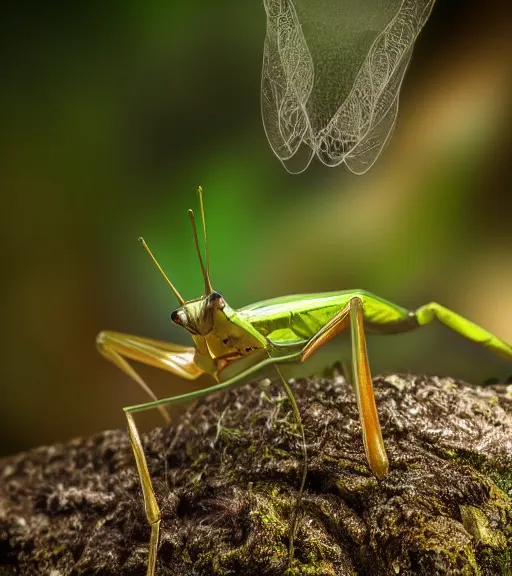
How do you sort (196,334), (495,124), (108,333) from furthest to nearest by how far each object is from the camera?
(108,333) < (495,124) < (196,334)

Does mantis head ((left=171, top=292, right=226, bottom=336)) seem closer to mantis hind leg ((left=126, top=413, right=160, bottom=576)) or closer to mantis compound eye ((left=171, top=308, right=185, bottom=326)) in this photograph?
mantis compound eye ((left=171, top=308, right=185, bottom=326))

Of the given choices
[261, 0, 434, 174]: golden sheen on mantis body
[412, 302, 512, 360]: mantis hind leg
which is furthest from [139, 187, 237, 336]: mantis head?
A: [412, 302, 512, 360]: mantis hind leg

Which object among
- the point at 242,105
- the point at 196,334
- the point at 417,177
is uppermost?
the point at 242,105

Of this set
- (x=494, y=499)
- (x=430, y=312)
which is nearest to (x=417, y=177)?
(x=430, y=312)

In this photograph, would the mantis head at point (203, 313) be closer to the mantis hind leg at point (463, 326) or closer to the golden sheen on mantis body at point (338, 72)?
the golden sheen on mantis body at point (338, 72)

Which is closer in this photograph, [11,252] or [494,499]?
[494,499]

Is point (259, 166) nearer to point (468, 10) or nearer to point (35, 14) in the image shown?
point (468, 10)
